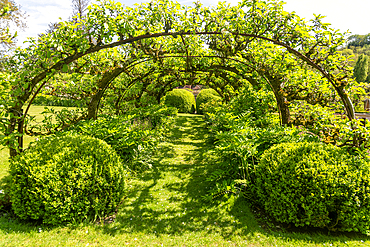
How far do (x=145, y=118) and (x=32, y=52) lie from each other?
4.97m

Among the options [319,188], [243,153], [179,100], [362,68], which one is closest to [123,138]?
[243,153]

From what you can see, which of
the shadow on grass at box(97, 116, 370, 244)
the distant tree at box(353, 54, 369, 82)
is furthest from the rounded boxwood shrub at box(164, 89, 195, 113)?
the distant tree at box(353, 54, 369, 82)

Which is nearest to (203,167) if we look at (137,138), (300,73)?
(137,138)

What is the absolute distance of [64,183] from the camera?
2.62 metres

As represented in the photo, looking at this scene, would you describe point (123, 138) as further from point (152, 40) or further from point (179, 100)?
point (179, 100)

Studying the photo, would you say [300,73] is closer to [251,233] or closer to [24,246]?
[251,233]

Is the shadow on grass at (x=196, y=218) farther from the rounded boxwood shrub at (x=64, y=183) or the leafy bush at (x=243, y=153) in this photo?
the rounded boxwood shrub at (x=64, y=183)

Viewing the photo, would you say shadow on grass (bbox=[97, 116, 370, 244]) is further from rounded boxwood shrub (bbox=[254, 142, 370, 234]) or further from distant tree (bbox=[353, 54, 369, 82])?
distant tree (bbox=[353, 54, 369, 82])

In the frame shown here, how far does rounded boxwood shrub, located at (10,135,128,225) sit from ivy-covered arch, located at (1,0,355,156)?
557mm

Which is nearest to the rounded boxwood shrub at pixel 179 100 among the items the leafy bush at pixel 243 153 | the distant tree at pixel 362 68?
the leafy bush at pixel 243 153

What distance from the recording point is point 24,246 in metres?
2.22

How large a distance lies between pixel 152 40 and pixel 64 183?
370 centimetres

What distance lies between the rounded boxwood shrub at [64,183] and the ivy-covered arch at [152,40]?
1.83 feet

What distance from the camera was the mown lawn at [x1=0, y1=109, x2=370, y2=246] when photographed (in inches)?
96.4
